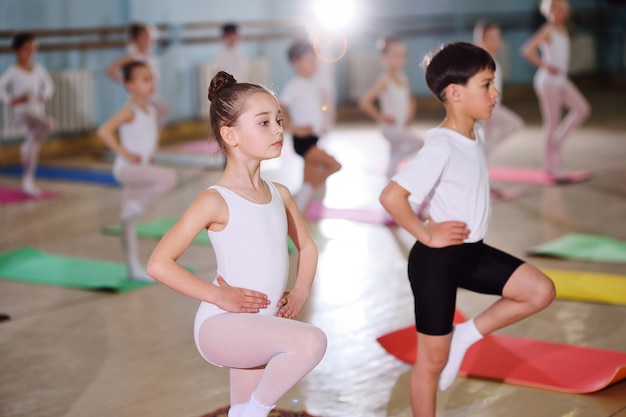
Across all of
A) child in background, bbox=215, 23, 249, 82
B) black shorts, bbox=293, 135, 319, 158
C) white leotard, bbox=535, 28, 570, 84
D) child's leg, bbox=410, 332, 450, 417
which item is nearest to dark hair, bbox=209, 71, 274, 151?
child's leg, bbox=410, 332, 450, 417

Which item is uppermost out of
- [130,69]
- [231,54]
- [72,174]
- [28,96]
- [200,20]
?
[130,69]

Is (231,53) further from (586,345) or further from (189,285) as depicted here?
(189,285)

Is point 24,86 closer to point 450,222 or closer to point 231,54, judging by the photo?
point 231,54

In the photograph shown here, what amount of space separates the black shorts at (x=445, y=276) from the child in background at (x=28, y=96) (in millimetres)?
5854

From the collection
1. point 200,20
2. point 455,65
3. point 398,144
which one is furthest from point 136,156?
point 200,20

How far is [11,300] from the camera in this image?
5059mm

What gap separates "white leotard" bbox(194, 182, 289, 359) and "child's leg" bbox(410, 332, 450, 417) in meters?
0.67

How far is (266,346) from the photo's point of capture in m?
2.44

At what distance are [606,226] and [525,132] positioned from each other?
573cm

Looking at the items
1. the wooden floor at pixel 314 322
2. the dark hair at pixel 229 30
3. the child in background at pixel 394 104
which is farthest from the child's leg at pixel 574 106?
the dark hair at pixel 229 30

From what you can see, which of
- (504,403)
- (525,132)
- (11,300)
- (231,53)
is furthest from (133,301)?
(525,132)

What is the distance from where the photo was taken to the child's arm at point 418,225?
9.65 feet

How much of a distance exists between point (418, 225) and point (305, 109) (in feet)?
11.4

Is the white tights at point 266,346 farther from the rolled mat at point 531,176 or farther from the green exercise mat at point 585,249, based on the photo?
the rolled mat at point 531,176
